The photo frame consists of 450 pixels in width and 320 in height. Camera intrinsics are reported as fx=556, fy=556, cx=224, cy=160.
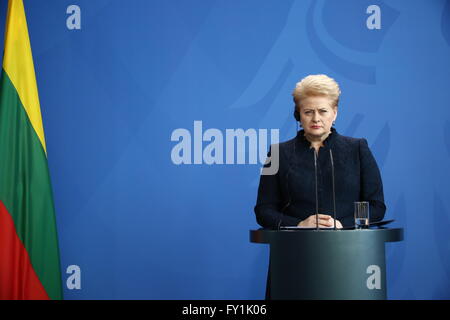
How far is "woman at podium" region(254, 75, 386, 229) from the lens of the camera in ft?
8.48

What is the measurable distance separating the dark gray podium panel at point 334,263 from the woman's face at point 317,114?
743 millimetres

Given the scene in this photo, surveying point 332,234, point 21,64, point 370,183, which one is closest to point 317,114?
point 370,183

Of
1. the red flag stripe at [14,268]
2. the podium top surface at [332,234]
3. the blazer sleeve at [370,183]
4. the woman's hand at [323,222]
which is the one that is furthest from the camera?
the red flag stripe at [14,268]

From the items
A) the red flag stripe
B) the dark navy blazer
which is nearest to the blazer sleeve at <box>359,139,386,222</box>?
the dark navy blazer

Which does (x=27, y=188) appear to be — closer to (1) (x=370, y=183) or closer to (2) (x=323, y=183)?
(2) (x=323, y=183)

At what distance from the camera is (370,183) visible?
8.48 ft

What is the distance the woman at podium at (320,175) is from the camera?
259 cm

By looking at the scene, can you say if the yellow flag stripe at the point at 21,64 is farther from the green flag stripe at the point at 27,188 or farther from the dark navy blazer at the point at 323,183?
the dark navy blazer at the point at 323,183

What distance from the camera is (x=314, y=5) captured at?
13.4ft

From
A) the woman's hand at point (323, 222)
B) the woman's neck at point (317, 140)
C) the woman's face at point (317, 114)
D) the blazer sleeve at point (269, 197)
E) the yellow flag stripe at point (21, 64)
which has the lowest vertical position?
the woman's hand at point (323, 222)

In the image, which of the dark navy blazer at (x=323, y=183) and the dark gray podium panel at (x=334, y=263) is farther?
the dark navy blazer at (x=323, y=183)

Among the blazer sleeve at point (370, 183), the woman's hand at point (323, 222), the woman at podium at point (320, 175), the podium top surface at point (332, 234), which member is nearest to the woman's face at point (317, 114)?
the woman at podium at point (320, 175)
